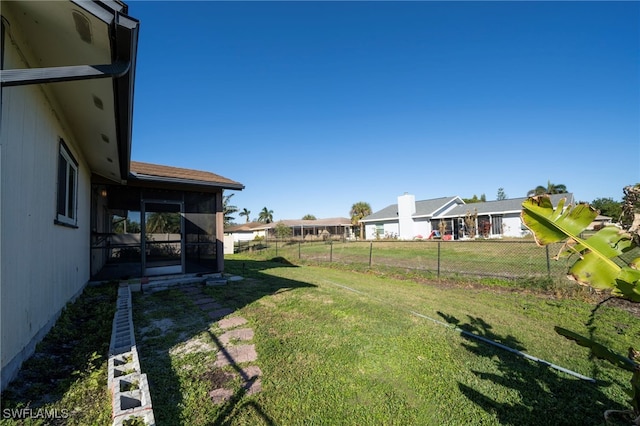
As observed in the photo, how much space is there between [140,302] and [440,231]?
83.5ft

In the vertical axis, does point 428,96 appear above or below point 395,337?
above

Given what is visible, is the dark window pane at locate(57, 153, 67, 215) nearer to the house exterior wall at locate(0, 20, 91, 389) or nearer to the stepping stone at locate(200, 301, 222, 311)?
the house exterior wall at locate(0, 20, 91, 389)

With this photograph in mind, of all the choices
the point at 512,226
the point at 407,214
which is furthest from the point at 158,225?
the point at 512,226

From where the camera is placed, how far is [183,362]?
10.2 ft

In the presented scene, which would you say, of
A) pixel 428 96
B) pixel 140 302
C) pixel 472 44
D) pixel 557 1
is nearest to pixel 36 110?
pixel 140 302

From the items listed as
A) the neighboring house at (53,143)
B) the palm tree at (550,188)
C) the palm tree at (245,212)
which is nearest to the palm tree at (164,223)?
the neighboring house at (53,143)

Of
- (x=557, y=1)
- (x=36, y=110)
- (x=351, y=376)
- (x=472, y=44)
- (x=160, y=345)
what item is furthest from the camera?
(x=472, y=44)

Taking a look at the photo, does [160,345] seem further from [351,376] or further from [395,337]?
[395,337]

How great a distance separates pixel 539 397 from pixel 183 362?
146 inches

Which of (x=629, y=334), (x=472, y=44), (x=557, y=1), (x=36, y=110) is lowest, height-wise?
(x=629, y=334)

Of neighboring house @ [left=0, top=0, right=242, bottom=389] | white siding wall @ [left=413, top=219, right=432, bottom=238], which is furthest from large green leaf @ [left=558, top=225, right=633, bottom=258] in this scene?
white siding wall @ [left=413, top=219, right=432, bottom=238]

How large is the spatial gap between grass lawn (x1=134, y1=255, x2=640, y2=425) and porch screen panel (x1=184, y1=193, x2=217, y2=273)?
7.72 feet

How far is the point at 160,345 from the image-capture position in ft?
11.6

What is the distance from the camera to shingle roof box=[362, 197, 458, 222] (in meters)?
28.3
